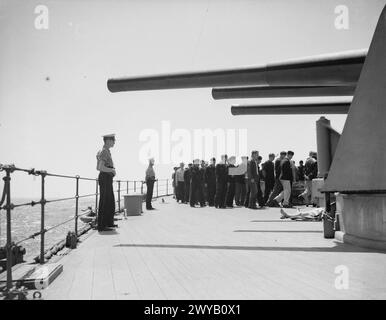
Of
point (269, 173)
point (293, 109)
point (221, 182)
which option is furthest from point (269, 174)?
point (293, 109)

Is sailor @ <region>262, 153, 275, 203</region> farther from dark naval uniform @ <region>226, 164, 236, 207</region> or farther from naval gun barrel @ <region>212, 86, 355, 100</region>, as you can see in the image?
naval gun barrel @ <region>212, 86, 355, 100</region>

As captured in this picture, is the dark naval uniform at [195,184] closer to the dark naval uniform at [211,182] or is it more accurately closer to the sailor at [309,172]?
the dark naval uniform at [211,182]

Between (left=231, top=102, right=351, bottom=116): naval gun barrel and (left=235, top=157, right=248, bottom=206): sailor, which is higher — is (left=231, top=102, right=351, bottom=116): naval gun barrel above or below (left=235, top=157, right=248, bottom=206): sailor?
above

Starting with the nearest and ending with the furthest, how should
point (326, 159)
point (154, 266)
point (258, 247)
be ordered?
point (154, 266), point (258, 247), point (326, 159)

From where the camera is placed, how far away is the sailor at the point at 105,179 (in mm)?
7266

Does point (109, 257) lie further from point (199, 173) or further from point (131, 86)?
point (199, 173)

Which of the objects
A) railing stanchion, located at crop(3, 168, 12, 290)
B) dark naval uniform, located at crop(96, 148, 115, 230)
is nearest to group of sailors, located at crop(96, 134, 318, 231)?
dark naval uniform, located at crop(96, 148, 115, 230)

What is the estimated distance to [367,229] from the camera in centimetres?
488

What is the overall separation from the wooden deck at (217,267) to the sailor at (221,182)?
251 inches

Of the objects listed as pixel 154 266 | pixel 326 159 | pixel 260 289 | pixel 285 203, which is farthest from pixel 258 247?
pixel 285 203

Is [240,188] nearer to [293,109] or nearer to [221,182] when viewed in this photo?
[221,182]

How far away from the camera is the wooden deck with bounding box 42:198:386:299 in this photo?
3039 mm
